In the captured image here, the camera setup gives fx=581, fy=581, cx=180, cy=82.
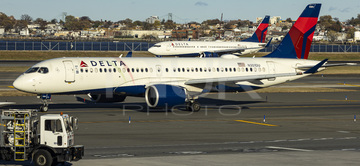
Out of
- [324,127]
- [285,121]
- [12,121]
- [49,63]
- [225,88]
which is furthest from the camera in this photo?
[225,88]

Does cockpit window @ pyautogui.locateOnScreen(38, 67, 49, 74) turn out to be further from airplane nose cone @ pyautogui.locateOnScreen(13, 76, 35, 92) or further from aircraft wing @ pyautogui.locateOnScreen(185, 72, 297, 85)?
aircraft wing @ pyautogui.locateOnScreen(185, 72, 297, 85)

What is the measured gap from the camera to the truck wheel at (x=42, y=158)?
862 inches

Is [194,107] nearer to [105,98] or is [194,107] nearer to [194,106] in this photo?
[194,106]

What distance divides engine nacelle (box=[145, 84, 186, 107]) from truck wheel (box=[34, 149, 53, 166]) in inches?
751

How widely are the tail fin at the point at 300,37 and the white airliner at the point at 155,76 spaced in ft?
2.33

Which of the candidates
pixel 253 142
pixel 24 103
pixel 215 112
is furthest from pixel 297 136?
pixel 24 103

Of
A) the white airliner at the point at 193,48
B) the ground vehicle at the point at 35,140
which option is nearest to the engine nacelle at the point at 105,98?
the ground vehicle at the point at 35,140

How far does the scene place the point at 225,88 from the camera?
45.8m

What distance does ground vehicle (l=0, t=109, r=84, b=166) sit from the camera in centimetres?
2206

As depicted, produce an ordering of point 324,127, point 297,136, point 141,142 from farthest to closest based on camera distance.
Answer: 1. point 324,127
2. point 297,136
3. point 141,142

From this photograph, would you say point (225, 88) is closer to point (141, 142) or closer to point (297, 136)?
point (297, 136)

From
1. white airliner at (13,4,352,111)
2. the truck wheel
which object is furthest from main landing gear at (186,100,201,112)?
the truck wheel

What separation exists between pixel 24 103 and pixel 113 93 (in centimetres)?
900

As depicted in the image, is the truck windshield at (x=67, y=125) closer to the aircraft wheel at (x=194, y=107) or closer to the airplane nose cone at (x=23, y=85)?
the airplane nose cone at (x=23, y=85)
